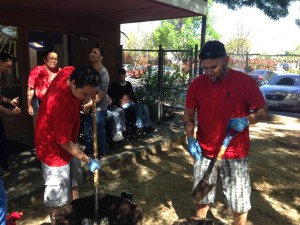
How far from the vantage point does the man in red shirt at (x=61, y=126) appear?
2266 mm

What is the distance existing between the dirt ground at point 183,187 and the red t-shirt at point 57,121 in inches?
48.3

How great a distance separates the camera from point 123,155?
16.5ft

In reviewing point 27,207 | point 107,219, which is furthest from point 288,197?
point 27,207

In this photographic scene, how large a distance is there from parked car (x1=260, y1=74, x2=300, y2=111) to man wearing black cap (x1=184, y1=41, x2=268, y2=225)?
8997 millimetres

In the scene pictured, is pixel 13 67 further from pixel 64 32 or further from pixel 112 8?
pixel 112 8

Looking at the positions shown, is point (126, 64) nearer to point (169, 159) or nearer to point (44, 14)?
point (44, 14)

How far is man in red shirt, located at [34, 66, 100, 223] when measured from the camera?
2.27 metres

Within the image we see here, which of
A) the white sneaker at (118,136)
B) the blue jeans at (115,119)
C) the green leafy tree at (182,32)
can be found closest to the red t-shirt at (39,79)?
the blue jeans at (115,119)

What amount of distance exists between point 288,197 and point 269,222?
2.71 feet

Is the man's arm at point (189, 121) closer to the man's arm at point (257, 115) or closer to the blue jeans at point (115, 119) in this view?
the man's arm at point (257, 115)

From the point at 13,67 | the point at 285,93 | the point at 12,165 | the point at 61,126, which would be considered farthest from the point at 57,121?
the point at 285,93

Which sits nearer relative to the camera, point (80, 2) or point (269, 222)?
point (269, 222)

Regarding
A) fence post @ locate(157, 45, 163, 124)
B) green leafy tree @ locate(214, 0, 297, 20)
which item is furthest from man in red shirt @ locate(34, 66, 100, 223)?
green leafy tree @ locate(214, 0, 297, 20)

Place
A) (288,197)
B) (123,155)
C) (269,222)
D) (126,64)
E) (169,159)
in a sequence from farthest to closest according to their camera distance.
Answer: (126,64) → (169,159) → (123,155) → (288,197) → (269,222)
